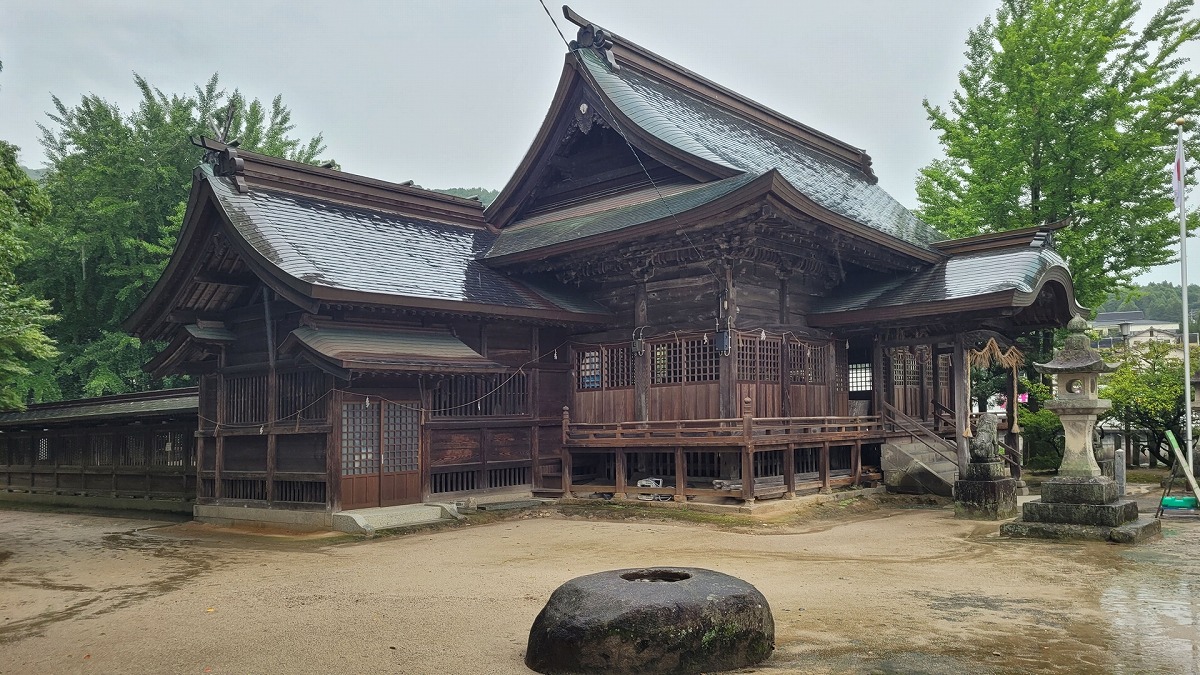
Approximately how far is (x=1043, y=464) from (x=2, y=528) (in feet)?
84.3

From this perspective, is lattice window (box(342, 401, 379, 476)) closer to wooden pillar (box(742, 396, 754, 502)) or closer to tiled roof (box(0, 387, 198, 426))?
tiled roof (box(0, 387, 198, 426))

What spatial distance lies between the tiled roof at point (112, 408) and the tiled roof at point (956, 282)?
48.4 feet

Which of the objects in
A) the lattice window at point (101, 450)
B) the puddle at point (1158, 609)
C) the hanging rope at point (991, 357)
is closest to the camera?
the puddle at point (1158, 609)

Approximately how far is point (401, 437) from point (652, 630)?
10906mm

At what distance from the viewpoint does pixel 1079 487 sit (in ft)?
41.5

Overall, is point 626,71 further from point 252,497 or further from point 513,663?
point 513,663

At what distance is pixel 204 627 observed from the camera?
7891 millimetres

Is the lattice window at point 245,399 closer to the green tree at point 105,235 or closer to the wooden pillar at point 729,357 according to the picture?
the wooden pillar at point 729,357

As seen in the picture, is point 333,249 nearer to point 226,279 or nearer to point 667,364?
point 226,279

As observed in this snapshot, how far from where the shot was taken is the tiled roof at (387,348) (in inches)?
556

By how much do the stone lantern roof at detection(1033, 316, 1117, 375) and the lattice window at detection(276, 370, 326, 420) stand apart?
38.9 ft

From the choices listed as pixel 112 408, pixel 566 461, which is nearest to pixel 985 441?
pixel 566 461

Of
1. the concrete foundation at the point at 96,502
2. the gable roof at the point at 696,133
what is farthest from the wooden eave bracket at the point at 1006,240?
the concrete foundation at the point at 96,502

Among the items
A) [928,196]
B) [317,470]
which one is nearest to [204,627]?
[317,470]
